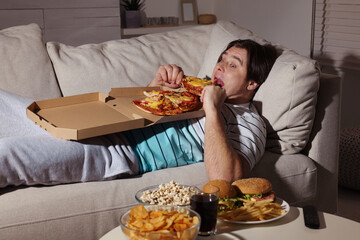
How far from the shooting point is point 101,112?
1.88m

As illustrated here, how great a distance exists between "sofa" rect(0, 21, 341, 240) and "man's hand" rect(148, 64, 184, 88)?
13 centimetres

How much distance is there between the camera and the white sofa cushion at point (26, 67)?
2160 millimetres

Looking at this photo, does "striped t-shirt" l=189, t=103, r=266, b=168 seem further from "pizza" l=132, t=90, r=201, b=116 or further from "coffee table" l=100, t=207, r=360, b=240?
"coffee table" l=100, t=207, r=360, b=240

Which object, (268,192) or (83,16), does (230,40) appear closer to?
(268,192)

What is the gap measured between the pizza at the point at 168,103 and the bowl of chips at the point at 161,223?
2.22 feet

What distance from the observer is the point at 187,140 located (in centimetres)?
196

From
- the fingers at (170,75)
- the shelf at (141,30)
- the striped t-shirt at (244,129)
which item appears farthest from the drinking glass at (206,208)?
the shelf at (141,30)

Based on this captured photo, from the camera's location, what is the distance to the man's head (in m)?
2.11

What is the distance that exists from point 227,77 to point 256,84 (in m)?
0.13

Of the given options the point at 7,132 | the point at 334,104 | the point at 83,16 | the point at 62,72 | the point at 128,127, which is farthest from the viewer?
the point at 83,16

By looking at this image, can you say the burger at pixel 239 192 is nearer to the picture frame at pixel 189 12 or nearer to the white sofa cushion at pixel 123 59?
the white sofa cushion at pixel 123 59

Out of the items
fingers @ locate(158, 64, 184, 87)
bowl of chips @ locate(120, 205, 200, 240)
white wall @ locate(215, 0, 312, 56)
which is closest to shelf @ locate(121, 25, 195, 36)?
white wall @ locate(215, 0, 312, 56)

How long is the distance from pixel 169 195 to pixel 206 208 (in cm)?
11

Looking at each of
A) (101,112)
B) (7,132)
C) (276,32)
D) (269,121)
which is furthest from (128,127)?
(276,32)
